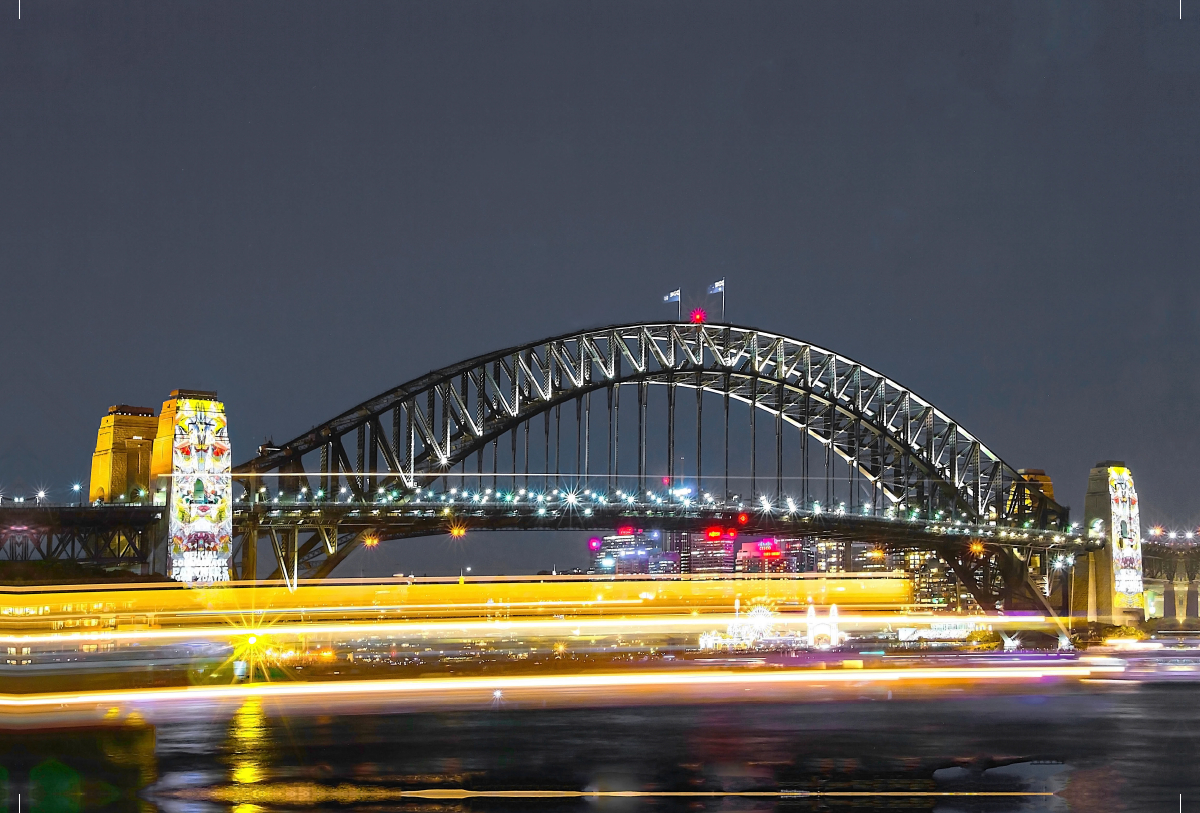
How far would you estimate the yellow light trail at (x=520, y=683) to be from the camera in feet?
122

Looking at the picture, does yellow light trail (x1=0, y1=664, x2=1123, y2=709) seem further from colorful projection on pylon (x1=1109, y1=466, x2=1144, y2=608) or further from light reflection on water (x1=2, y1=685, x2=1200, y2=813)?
colorful projection on pylon (x1=1109, y1=466, x2=1144, y2=608)

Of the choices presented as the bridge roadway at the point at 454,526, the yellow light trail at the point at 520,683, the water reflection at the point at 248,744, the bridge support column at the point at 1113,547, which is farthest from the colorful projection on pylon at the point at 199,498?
the bridge support column at the point at 1113,547

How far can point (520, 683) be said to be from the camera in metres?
43.7

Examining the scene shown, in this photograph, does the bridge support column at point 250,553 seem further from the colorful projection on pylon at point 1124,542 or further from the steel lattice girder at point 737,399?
the colorful projection on pylon at point 1124,542

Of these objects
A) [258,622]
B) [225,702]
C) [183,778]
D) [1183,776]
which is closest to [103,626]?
[258,622]

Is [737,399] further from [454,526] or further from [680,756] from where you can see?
[680,756]

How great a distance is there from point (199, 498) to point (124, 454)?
31.2 ft

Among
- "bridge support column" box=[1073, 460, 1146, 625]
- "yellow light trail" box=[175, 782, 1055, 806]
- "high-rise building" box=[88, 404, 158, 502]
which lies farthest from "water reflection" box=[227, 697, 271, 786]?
"bridge support column" box=[1073, 460, 1146, 625]

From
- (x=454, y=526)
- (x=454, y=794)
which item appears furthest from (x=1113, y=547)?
(x=454, y=794)

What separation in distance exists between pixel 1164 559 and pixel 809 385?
81047mm

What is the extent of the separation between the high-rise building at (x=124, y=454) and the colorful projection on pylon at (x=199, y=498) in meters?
6.36

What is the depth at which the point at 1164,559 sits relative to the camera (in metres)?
192

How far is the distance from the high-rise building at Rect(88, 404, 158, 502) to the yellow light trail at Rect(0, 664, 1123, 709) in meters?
54.3

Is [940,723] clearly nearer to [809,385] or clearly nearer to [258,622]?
[258,622]
